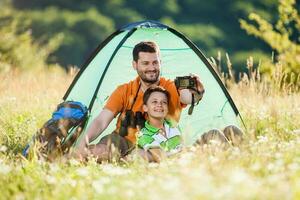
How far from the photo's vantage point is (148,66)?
18.1 feet

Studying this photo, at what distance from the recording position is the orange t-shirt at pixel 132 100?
545 cm

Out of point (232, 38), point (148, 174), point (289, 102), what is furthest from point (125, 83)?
point (232, 38)

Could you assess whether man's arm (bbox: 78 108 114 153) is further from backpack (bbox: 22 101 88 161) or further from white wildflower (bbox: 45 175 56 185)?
white wildflower (bbox: 45 175 56 185)

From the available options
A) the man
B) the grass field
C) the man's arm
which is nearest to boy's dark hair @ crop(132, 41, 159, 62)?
the man

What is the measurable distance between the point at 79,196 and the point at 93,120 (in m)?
2.05

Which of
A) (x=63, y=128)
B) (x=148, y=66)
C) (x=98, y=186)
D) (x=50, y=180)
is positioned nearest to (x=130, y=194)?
(x=98, y=186)

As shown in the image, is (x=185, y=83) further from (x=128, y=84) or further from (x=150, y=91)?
(x=128, y=84)

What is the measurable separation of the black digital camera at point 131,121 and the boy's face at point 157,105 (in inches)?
4.3

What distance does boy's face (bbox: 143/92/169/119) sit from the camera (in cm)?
541

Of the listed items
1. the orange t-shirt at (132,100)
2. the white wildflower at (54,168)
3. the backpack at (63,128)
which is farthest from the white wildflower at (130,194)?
the orange t-shirt at (132,100)

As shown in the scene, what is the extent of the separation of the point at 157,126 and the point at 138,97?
309 millimetres

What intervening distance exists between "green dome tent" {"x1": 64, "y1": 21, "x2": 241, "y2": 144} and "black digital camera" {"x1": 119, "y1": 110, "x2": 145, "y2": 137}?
0.36 m

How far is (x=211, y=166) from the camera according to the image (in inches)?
132

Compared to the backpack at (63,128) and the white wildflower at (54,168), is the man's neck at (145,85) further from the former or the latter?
the white wildflower at (54,168)
